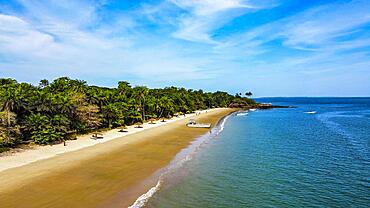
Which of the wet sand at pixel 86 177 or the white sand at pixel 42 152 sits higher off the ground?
the white sand at pixel 42 152

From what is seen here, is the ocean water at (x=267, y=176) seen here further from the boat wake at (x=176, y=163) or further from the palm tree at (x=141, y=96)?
the palm tree at (x=141, y=96)

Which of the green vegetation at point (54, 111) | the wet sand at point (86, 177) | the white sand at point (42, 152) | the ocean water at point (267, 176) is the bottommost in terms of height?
A: the ocean water at point (267, 176)

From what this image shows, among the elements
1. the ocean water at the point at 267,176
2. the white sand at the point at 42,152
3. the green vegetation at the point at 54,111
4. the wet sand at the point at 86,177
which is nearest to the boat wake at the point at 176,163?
the ocean water at the point at 267,176

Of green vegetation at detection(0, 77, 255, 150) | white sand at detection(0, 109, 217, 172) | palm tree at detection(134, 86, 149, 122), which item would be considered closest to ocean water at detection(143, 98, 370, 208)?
white sand at detection(0, 109, 217, 172)

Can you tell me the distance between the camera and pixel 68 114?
139 feet

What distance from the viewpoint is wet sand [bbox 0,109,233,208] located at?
18.7 m

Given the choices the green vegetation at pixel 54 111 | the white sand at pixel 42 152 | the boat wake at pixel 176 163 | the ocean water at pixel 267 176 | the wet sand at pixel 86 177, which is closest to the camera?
the wet sand at pixel 86 177

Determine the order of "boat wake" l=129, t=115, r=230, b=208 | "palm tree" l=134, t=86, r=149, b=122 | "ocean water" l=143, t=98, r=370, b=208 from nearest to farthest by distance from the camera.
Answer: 1. "boat wake" l=129, t=115, r=230, b=208
2. "ocean water" l=143, t=98, r=370, b=208
3. "palm tree" l=134, t=86, r=149, b=122

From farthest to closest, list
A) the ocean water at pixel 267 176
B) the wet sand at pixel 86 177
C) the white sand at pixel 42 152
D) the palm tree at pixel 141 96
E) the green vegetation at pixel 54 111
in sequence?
the palm tree at pixel 141 96, the green vegetation at pixel 54 111, the white sand at pixel 42 152, the ocean water at pixel 267 176, the wet sand at pixel 86 177

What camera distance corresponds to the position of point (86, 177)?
23625mm

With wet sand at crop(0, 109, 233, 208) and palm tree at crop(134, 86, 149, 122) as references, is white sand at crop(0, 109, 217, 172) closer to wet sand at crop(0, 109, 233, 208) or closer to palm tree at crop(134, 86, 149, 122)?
wet sand at crop(0, 109, 233, 208)

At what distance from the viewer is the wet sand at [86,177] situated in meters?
18.7

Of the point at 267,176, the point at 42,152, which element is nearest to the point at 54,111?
the point at 42,152

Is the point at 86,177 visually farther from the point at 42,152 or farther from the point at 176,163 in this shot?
the point at 42,152
